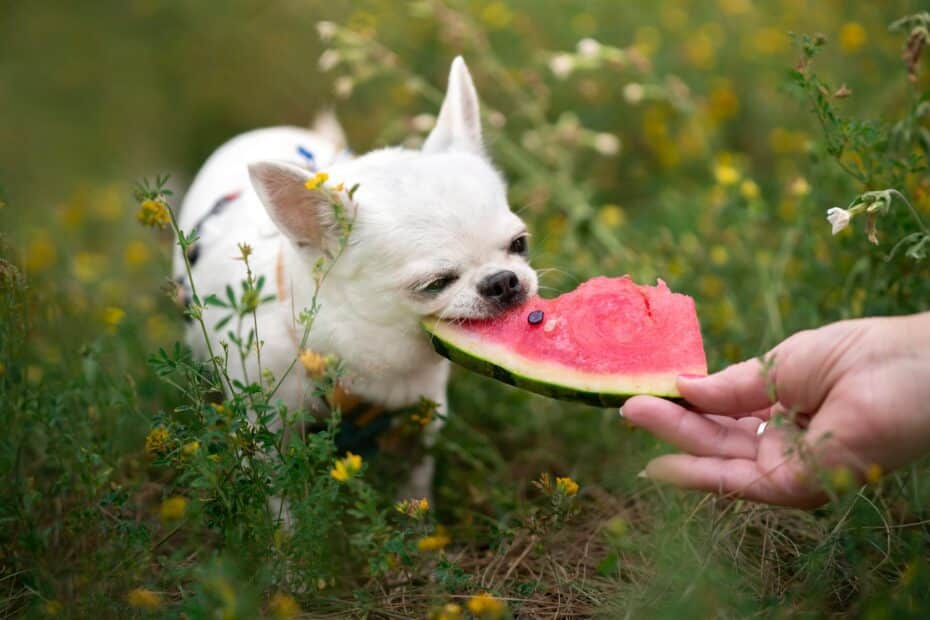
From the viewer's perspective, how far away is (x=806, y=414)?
2.34m

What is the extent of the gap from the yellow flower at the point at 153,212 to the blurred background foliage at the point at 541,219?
0.68 m

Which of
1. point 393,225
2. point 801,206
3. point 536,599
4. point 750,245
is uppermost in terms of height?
point 393,225

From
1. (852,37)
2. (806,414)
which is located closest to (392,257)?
(806,414)

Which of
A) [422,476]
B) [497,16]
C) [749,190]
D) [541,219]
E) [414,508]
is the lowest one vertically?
[422,476]

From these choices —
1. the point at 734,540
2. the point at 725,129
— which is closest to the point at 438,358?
the point at 734,540

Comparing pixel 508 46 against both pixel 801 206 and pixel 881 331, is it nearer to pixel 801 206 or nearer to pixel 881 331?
pixel 801 206

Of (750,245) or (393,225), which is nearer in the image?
(393,225)

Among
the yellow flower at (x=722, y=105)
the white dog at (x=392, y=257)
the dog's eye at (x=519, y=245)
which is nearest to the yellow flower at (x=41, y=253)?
the white dog at (x=392, y=257)

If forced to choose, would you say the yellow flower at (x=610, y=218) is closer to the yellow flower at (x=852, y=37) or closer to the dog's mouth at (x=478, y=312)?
the yellow flower at (x=852, y=37)

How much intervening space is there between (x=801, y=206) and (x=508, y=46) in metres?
3.08

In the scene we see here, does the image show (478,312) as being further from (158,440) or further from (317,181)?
(158,440)

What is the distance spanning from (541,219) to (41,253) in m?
3.01

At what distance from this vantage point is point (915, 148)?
3203 mm

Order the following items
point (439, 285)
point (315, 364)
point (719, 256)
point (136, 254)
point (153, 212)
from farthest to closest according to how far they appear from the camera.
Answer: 1. point (136, 254)
2. point (719, 256)
3. point (439, 285)
4. point (153, 212)
5. point (315, 364)
